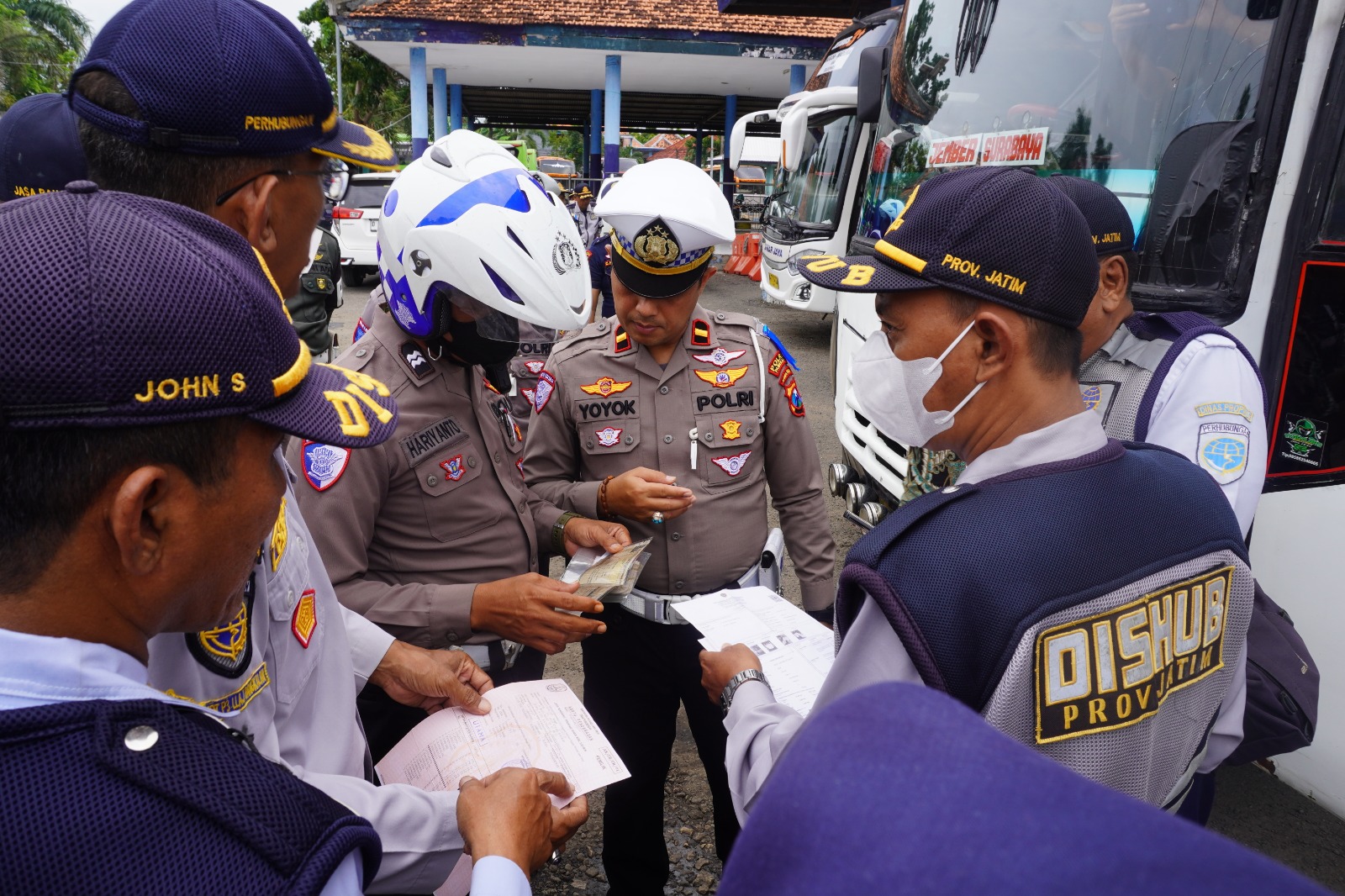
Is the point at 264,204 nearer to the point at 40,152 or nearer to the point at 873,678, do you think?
the point at 40,152

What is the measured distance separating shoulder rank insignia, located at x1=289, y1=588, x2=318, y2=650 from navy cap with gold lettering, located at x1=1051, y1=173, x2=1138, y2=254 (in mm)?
1929

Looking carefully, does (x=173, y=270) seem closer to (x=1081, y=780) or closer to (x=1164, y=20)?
(x=1081, y=780)

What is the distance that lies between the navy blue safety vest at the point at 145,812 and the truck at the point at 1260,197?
7.68ft

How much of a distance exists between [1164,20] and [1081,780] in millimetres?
3192

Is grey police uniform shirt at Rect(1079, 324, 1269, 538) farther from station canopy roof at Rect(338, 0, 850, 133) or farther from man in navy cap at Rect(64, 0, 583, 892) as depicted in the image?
station canopy roof at Rect(338, 0, 850, 133)

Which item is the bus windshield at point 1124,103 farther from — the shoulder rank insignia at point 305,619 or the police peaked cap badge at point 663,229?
the shoulder rank insignia at point 305,619

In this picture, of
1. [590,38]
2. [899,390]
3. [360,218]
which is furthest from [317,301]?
[590,38]

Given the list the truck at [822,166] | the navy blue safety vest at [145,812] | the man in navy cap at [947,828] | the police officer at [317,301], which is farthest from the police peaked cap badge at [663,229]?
the truck at [822,166]

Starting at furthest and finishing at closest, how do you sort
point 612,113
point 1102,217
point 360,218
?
point 612,113
point 360,218
point 1102,217

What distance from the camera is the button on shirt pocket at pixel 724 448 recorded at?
2436mm

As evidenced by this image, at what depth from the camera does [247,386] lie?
2.89 feet

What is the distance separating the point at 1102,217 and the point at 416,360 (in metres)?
1.72

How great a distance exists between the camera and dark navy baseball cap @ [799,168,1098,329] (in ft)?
4.15

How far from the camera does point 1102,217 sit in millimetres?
2117
